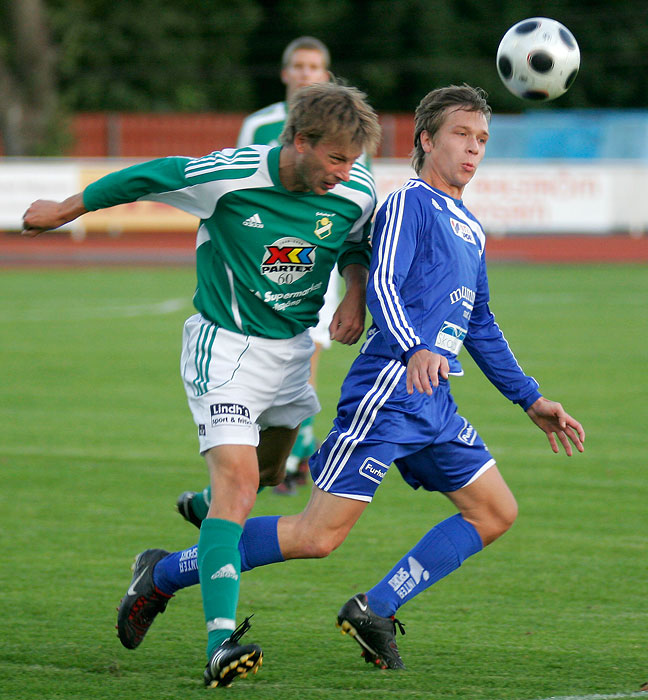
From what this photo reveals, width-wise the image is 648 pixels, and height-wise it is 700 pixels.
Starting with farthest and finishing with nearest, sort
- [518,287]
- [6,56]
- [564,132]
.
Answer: [6,56] → [564,132] → [518,287]

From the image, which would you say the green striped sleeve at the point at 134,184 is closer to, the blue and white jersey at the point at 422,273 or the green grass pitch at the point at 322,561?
the blue and white jersey at the point at 422,273

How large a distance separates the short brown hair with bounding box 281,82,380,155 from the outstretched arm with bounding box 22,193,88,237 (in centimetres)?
74

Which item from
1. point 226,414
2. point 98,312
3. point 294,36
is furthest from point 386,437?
point 294,36

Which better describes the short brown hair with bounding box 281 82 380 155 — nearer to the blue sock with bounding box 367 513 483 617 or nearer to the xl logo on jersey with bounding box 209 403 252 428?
the xl logo on jersey with bounding box 209 403 252 428

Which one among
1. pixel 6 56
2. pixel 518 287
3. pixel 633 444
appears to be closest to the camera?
pixel 633 444

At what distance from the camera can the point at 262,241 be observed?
4.22m

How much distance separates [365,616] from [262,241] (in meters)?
1.33

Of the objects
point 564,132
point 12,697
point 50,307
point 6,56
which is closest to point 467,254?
point 12,697

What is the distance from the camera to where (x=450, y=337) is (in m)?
4.22

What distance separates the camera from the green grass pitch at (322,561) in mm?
4066

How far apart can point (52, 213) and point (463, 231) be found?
1415 millimetres

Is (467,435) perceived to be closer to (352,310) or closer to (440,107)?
(352,310)

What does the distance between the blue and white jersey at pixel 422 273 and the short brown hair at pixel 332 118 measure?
0.86ft

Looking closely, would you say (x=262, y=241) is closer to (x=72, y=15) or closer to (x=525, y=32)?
(x=525, y=32)
